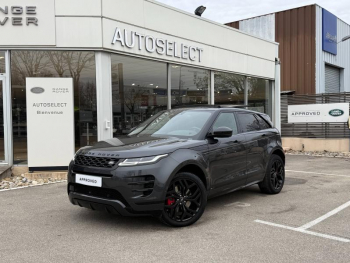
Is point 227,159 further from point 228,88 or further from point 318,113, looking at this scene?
point 318,113

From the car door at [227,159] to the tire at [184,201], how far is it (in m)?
0.41


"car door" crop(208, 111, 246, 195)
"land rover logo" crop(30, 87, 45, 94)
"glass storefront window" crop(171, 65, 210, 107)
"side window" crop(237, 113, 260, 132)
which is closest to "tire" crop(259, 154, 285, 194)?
"side window" crop(237, 113, 260, 132)

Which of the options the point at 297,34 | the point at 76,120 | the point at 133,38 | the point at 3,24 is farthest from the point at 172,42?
the point at 297,34

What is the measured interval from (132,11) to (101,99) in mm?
2729

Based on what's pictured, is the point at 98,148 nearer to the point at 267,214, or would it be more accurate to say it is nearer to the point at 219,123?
the point at 219,123

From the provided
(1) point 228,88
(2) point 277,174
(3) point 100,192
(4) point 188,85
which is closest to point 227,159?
(2) point 277,174

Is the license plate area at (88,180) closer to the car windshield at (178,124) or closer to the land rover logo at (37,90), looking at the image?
the car windshield at (178,124)

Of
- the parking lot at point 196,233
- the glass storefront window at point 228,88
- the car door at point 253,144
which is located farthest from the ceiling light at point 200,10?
the parking lot at point 196,233

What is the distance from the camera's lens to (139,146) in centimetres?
446

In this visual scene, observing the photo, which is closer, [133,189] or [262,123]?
[133,189]

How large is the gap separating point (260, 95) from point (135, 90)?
7255 millimetres

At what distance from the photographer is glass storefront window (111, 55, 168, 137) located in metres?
9.80

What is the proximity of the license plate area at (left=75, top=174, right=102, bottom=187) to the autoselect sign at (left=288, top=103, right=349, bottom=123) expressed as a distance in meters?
12.7

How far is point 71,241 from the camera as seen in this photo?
409 centimetres
